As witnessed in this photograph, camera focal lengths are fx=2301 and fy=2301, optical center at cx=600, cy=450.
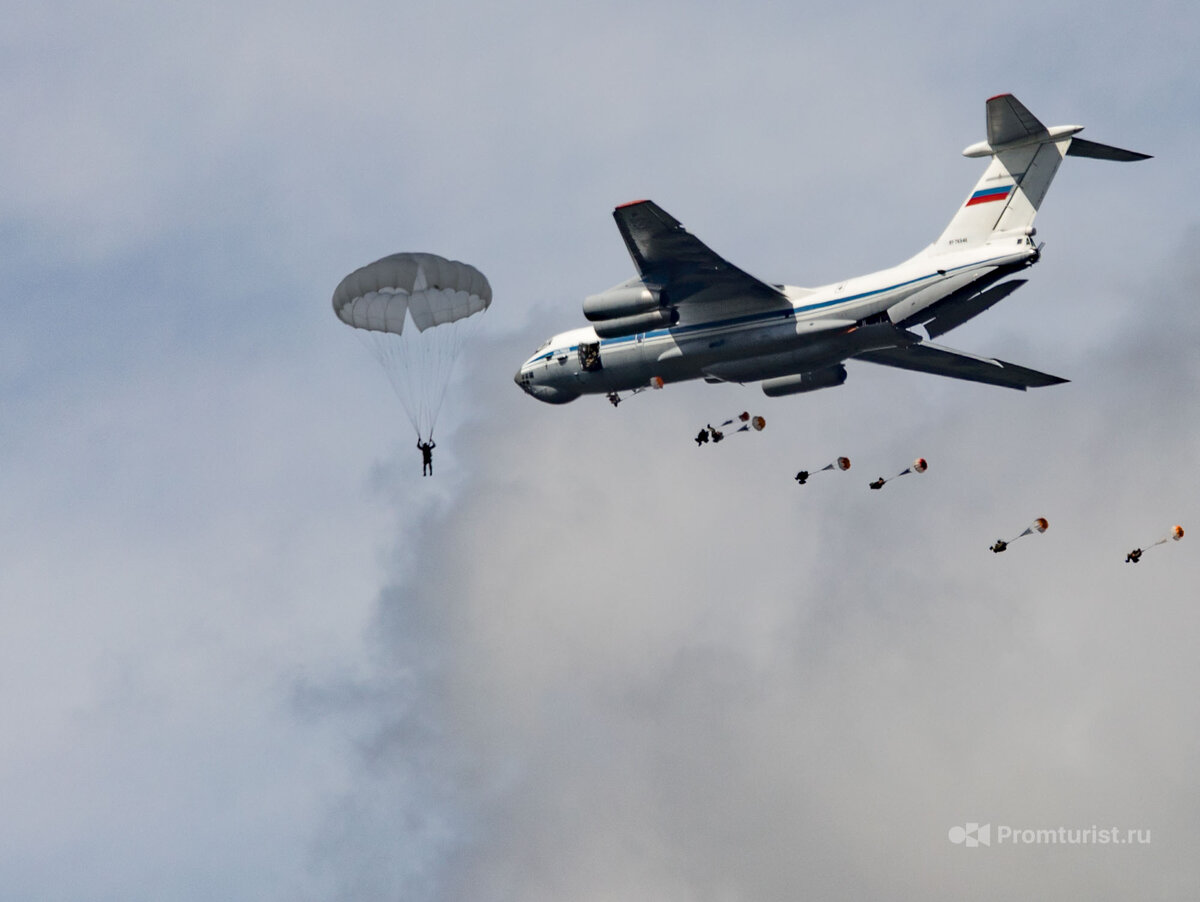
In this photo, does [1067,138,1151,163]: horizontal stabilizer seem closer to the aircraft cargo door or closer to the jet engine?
the jet engine

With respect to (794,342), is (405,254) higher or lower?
higher

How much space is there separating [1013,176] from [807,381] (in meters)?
8.33

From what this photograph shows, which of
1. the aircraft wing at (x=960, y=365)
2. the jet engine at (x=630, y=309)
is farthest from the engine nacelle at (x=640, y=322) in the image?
the aircraft wing at (x=960, y=365)

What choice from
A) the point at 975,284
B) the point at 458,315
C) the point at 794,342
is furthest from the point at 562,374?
the point at 975,284

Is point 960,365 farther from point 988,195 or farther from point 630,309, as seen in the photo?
point 630,309

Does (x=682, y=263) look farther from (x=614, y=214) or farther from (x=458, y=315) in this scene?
(x=458, y=315)

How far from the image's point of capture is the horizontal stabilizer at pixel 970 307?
5651 cm

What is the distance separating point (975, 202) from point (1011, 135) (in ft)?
5.97

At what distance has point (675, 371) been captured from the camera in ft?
195

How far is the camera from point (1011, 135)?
55.7 metres

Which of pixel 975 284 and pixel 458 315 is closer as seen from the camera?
pixel 975 284

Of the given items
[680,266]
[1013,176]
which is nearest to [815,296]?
[680,266]

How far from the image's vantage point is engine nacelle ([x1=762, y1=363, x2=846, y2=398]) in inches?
2397

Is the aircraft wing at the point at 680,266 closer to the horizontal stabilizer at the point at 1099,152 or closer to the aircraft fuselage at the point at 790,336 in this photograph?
the aircraft fuselage at the point at 790,336
